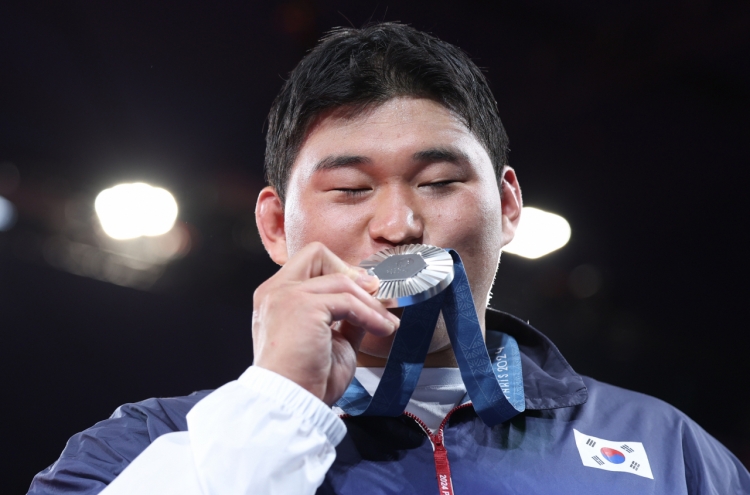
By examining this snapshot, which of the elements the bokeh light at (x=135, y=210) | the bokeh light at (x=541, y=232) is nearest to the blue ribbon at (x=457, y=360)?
the bokeh light at (x=135, y=210)

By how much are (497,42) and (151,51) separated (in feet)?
5.85

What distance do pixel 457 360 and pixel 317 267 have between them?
479 mm

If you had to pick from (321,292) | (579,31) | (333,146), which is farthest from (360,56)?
(579,31)

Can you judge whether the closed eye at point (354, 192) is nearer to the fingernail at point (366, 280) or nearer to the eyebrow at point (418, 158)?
the eyebrow at point (418, 158)

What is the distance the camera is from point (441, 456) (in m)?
1.55

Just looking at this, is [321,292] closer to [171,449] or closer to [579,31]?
[171,449]

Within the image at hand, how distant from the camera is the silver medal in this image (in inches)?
50.3

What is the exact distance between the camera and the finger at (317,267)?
1.28m

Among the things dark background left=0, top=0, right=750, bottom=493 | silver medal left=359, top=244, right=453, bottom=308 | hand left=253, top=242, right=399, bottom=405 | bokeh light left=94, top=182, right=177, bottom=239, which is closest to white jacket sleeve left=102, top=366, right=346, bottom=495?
hand left=253, top=242, right=399, bottom=405

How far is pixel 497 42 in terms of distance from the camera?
3500 millimetres

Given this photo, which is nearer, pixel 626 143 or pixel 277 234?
pixel 277 234

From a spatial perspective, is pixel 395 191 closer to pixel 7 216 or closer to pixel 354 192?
pixel 354 192

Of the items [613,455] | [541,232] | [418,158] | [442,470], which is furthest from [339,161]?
[541,232]

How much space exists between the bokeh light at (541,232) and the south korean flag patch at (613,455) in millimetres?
2400
